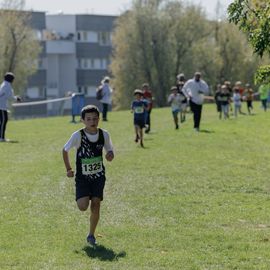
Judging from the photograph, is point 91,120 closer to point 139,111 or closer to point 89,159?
point 89,159

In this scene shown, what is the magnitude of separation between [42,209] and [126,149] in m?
9.47

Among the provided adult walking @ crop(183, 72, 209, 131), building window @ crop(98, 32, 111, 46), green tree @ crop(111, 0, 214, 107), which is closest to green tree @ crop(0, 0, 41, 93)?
green tree @ crop(111, 0, 214, 107)

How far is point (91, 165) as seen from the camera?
9.68 m

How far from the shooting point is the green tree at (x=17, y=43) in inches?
2867

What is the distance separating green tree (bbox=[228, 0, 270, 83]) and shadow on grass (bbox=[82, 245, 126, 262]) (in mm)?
2926

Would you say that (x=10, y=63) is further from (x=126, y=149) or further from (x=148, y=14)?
(x=126, y=149)

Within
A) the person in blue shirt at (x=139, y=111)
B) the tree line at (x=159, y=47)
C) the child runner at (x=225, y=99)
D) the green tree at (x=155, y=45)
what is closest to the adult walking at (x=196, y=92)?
the person in blue shirt at (x=139, y=111)

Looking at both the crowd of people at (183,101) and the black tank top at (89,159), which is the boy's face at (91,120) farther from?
the crowd of people at (183,101)

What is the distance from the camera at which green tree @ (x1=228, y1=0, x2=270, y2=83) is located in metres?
9.95

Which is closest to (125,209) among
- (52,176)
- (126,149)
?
(52,176)

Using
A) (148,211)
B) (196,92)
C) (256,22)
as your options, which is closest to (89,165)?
(148,211)

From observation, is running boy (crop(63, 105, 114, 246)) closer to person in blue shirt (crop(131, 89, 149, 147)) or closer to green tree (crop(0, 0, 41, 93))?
person in blue shirt (crop(131, 89, 149, 147))

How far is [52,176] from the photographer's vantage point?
15.8m

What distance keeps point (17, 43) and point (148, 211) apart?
63.4 m
